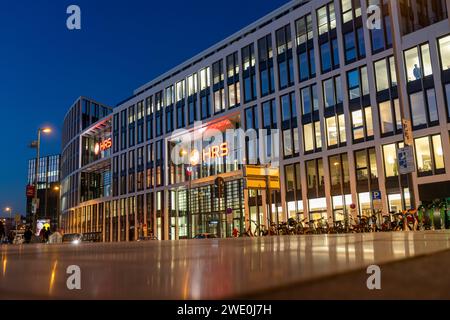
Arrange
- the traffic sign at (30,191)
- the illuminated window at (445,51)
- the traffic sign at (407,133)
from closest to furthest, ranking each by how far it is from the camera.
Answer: the traffic sign at (407,133) < the illuminated window at (445,51) < the traffic sign at (30,191)

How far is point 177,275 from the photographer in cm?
93

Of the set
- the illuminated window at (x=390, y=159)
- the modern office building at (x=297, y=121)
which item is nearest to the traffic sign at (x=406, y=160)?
the modern office building at (x=297, y=121)

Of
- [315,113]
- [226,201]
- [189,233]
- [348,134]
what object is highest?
[315,113]

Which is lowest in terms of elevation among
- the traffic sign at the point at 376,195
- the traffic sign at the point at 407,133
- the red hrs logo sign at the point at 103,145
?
the traffic sign at the point at 376,195

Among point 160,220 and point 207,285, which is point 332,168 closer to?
point 160,220

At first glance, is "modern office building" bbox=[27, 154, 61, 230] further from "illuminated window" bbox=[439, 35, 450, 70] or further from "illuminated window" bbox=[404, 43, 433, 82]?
"illuminated window" bbox=[439, 35, 450, 70]

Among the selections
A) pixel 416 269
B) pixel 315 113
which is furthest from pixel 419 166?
pixel 416 269

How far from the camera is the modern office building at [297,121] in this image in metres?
28.5

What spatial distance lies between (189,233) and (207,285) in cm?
4696
